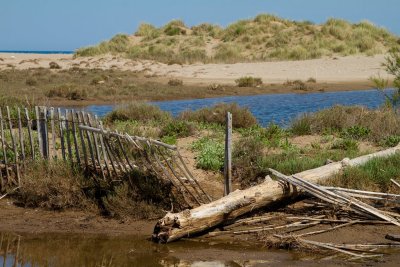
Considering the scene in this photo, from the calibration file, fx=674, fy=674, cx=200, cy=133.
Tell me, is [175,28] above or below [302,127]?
above

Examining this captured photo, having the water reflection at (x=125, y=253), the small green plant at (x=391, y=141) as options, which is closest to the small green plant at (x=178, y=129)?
the small green plant at (x=391, y=141)

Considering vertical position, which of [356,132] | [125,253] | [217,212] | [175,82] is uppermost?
[175,82]

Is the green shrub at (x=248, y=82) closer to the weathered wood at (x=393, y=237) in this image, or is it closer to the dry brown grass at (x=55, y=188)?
the dry brown grass at (x=55, y=188)

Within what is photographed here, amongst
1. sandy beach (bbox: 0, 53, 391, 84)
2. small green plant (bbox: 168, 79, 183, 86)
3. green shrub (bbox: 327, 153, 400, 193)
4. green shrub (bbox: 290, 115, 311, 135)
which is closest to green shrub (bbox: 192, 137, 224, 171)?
green shrub (bbox: 290, 115, 311, 135)

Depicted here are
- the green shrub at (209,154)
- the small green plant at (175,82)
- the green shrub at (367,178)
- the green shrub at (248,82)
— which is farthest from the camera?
the small green plant at (175,82)

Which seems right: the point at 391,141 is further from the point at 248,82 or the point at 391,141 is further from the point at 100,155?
the point at 248,82

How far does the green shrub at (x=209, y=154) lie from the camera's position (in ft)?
31.9

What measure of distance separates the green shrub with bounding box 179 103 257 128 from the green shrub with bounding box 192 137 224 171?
94.9 inches

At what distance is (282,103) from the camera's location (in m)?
21.7

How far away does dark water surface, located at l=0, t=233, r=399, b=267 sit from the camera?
22.2 feet

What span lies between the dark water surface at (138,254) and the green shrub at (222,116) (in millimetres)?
6063

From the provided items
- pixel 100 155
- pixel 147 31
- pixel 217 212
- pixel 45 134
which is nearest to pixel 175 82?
pixel 45 134

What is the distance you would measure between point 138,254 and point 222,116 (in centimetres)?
689

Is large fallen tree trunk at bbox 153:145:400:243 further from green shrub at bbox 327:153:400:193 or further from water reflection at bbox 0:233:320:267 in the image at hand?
green shrub at bbox 327:153:400:193
